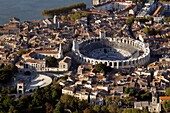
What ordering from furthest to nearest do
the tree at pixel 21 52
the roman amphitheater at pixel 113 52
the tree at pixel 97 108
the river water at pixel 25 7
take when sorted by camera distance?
the river water at pixel 25 7 < the tree at pixel 21 52 < the roman amphitheater at pixel 113 52 < the tree at pixel 97 108

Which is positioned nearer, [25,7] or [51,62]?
[51,62]

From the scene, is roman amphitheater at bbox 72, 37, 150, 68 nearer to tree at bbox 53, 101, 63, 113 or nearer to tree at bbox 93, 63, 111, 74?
tree at bbox 93, 63, 111, 74

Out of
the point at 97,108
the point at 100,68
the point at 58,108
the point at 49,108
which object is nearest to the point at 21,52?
the point at 100,68

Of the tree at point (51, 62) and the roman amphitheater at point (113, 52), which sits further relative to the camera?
the roman amphitheater at point (113, 52)

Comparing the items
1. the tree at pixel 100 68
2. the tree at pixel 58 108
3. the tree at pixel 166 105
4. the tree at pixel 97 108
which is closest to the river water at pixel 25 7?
the tree at pixel 100 68

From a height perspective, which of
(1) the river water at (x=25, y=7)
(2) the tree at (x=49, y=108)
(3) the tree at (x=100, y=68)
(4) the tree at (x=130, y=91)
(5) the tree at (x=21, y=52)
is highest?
(1) the river water at (x=25, y=7)

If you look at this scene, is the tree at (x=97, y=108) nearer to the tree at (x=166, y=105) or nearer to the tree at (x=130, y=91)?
the tree at (x=130, y=91)

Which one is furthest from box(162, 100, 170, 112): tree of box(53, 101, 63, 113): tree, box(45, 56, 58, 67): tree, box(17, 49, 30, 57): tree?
box(17, 49, 30, 57): tree

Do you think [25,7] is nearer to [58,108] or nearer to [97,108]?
[58,108]
